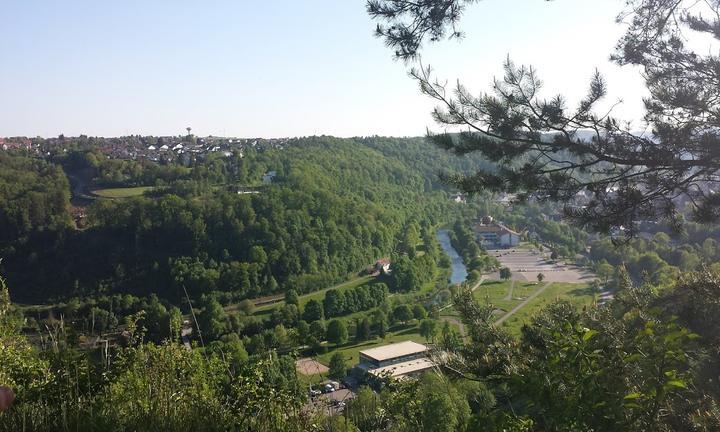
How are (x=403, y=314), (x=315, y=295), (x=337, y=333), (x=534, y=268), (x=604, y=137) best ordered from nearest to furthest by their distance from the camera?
(x=604, y=137) < (x=337, y=333) < (x=403, y=314) < (x=315, y=295) < (x=534, y=268)

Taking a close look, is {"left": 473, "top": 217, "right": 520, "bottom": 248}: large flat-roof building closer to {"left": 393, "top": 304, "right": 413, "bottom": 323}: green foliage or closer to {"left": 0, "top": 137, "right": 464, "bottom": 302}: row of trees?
{"left": 0, "top": 137, "right": 464, "bottom": 302}: row of trees

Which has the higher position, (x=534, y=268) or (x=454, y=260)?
(x=534, y=268)

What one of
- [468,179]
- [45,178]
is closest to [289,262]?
[45,178]

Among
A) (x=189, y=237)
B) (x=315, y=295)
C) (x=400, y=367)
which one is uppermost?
(x=189, y=237)

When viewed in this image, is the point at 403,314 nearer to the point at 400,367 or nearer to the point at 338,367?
the point at 338,367

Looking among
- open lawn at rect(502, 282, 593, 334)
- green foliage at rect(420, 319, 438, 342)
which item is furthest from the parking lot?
green foliage at rect(420, 319, 438, 342)

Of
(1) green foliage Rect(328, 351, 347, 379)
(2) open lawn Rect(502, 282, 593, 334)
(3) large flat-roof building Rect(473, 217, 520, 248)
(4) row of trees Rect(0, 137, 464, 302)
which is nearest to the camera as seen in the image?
(1) green foliage Rect(328, 351, 347, 379)

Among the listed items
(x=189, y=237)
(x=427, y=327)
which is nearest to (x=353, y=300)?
(x=427, y=327)

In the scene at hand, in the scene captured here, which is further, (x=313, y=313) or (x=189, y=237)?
(x=189, y=237)
